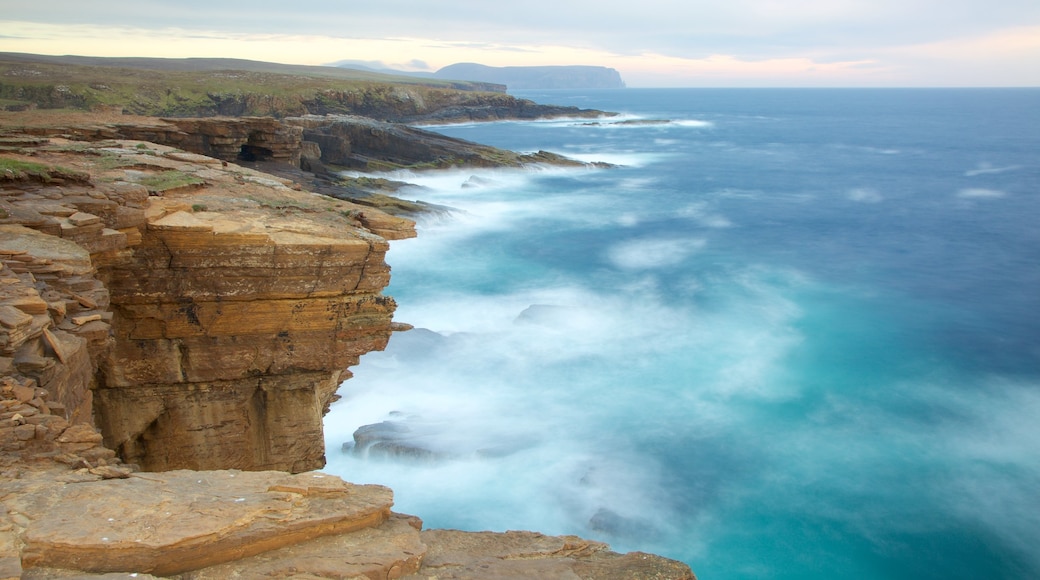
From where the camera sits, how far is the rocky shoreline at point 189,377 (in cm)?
556

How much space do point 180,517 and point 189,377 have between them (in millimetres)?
5525

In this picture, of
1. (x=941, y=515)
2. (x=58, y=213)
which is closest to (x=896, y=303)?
(x=941, y=515)

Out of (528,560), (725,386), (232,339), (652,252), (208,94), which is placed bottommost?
(725,386)

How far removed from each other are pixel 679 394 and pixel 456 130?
76266mm

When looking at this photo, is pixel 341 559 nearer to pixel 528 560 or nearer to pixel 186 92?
pixel 528 560

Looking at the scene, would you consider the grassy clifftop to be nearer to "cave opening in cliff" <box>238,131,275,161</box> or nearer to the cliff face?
"cave opening in cliff" <box>238,131,275,161</box>

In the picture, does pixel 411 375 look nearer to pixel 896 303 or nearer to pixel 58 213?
pixel 58 213

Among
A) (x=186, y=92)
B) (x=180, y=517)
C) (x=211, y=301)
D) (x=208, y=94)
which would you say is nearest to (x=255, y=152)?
(x=211, y=301)

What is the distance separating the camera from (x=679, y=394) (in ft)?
68.8

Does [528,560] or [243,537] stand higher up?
[243,537]

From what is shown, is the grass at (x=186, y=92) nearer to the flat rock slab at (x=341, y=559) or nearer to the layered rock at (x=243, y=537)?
the layered rock at (x=243, y=537)

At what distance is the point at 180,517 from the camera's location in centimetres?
562

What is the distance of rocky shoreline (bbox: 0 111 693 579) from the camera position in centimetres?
556

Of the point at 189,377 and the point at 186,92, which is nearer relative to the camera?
the point at 189,377
